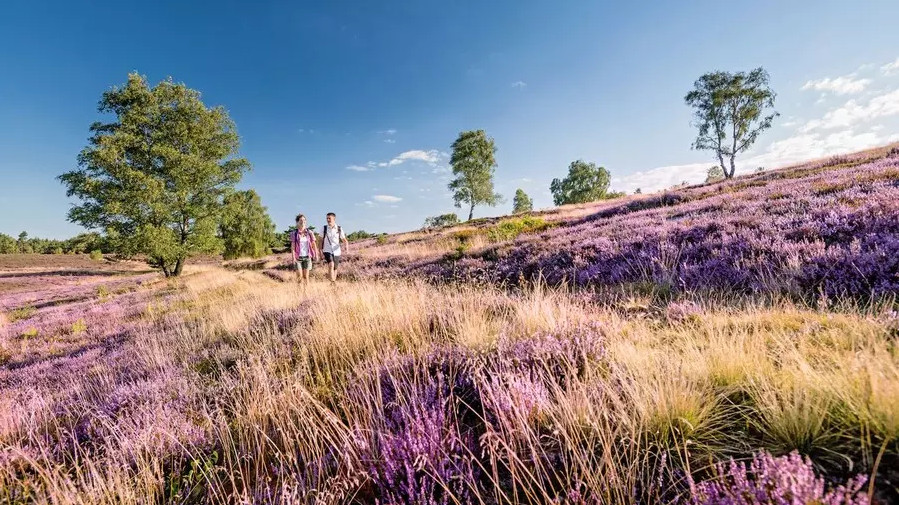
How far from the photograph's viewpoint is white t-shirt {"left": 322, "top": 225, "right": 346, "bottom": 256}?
13133 millimetres

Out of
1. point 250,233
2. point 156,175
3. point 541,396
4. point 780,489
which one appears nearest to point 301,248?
point 541,396

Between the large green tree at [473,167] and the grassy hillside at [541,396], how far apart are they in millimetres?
55516

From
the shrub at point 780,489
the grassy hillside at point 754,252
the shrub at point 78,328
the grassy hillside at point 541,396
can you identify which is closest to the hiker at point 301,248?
the grassy hillside at point 754,252

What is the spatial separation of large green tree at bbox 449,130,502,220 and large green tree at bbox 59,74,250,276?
38475 mm

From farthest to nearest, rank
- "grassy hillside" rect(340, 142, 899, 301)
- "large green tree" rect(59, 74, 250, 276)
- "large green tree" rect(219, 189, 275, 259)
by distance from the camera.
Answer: "large green tree" rect(219, 189, 275, 259) → "large green tree" rect(59, 74, 250, 276) → "grassy hillside" rect(340, 142, 899, 301)

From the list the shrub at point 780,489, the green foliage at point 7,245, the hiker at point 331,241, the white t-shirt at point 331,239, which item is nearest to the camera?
the shrub at point 780,489

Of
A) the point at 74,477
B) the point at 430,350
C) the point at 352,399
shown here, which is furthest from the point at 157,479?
the point at 430,350

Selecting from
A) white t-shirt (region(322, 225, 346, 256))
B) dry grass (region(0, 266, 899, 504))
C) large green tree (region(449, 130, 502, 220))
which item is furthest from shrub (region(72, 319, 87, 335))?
large green tree (region(449, 130, 502, 220))

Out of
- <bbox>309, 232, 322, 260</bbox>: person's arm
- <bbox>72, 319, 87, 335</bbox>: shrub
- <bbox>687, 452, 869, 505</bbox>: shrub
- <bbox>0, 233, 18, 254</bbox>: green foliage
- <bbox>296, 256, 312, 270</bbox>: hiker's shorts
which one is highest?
<bbox>0, 233, 18, 254</bbox>: green foliage

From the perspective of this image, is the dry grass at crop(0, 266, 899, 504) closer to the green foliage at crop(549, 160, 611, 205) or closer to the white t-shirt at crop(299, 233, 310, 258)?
the white t-shirt at crop(299, 233, 310, 258)

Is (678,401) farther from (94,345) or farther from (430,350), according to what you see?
(94,345)

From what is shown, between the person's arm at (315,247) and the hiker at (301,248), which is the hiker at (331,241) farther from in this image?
the person's arm at (315,247)

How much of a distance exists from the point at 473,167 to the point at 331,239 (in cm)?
5174

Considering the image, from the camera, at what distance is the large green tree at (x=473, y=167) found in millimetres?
61250
